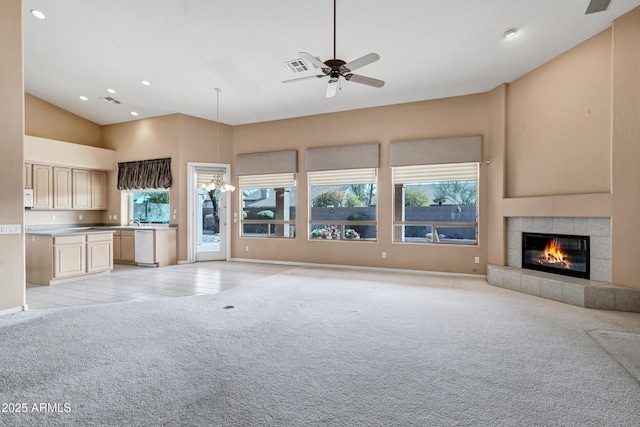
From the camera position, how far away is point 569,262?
4645 mm

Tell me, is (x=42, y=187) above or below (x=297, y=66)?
below

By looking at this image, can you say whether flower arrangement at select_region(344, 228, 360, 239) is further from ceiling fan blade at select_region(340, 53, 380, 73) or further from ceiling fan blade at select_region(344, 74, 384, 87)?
ceiling fan blade at select_region(340, 53, 380, 73)

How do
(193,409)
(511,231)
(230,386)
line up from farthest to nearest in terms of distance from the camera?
(511,231), (230,386), (193,409)

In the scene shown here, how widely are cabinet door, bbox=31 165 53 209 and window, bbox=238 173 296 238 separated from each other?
4186mm

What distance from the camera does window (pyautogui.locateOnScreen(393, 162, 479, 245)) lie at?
6.02 metres

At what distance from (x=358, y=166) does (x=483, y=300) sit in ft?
11.4

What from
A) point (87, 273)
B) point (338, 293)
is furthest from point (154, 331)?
point (87, 273)

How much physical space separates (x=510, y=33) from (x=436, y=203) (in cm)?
303

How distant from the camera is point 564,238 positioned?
4.72 meters

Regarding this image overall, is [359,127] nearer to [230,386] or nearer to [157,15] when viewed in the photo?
[157,15]

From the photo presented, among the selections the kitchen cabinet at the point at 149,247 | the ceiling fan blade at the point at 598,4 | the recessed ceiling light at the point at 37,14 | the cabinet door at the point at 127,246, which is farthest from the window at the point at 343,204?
the recessed ceiling light at the point at 37,14

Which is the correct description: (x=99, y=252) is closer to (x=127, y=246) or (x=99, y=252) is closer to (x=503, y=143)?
(x=127, y=246)

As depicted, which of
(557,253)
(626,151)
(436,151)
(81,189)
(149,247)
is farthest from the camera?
(81,189)

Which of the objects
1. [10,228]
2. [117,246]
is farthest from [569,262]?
[117,246]
